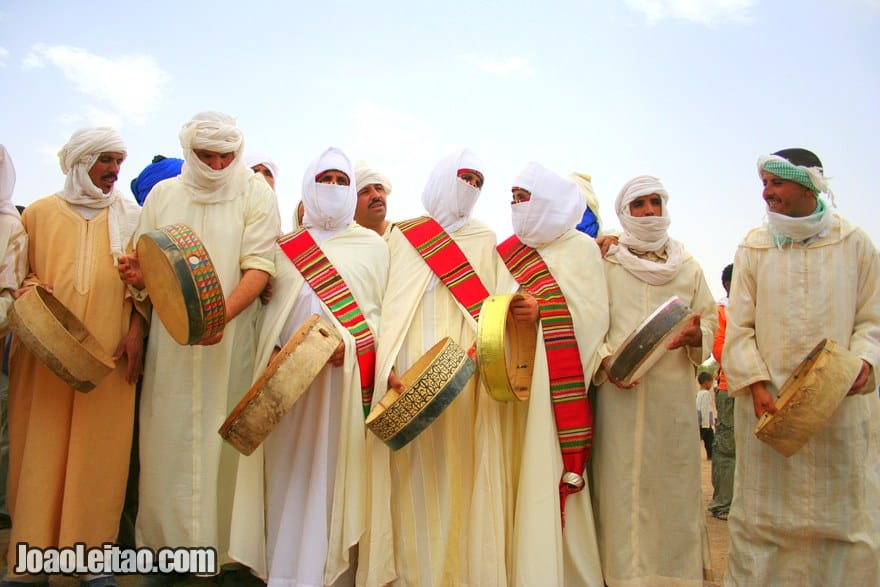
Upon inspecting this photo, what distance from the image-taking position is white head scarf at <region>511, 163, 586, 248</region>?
4.38m

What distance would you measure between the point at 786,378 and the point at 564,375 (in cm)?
118

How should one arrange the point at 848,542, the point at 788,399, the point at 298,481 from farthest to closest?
the point at 298,481 → the point at 848,542 → the point at 788,399

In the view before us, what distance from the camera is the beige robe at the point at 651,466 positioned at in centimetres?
418

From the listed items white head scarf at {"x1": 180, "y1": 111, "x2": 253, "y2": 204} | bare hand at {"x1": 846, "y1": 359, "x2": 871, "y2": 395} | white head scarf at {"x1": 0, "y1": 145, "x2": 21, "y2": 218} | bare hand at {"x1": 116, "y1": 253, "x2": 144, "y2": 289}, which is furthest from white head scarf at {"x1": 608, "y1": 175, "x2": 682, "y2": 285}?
white head scarf at {"x1": 0, "y1": 145, "x2": 21, "y2": 218}

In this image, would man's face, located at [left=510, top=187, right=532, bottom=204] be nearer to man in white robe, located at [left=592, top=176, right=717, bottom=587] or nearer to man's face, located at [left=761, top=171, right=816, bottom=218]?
man in white robe, located at [left=592, top=176, right=717, bottom=587]

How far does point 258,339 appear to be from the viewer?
4.49 metres

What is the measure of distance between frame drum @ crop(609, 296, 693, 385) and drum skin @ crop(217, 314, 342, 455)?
158cm

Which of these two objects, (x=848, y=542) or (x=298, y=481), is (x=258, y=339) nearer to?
(x=298, y=481)

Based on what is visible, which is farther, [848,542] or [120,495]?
[120,495]

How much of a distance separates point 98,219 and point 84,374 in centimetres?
103

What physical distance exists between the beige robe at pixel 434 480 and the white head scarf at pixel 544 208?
61 centimetres

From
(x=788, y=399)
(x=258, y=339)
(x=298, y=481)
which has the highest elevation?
(x=258, y=339)

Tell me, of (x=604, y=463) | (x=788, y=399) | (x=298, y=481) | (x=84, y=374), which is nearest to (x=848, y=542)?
(x=788, y=399)

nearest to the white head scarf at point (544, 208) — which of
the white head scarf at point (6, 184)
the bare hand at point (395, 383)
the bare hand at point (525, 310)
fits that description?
the bare hand at point (525, 310)
